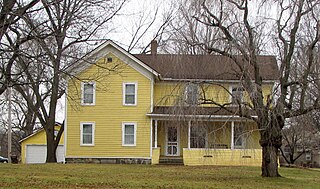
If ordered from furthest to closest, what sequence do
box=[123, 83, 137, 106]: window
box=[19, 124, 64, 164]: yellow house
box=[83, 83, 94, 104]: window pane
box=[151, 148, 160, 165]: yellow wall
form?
box=[19, 124, 64, 164]: yellow house → box=[83, 83, 94, 104]: window pane → box=[123, 83, 137, 106]: window → box=[151, 148, 160, 165]: yellow wall

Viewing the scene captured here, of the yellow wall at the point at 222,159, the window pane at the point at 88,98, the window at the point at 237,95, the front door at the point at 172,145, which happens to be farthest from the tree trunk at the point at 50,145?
the window at the point at 237,95

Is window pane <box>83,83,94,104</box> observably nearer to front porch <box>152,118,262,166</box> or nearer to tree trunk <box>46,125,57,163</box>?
tree trunk <box>46,125,57,163</box>

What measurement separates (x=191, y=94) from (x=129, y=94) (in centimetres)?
1347

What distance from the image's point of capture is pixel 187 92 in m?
20.9

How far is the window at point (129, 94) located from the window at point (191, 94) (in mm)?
13086

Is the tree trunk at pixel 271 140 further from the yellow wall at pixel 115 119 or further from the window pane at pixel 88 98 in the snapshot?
the window pane at pixel 88 98

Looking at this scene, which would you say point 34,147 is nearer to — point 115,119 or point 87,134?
point 87,134

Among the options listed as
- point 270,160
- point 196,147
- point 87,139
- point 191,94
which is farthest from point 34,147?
point 270,160

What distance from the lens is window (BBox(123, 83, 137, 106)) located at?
33.9 meters

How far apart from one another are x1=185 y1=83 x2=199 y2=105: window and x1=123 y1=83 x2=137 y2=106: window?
1309 centimetres

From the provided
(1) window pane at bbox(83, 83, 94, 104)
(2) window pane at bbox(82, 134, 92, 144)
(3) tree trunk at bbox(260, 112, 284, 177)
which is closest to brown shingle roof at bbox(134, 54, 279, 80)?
(3) tree trunk at bbox(260, 112, 284, 177)

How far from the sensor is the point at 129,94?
34.0m

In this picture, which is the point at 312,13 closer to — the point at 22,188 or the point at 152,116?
the point at 22,188

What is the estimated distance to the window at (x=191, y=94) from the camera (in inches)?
818
